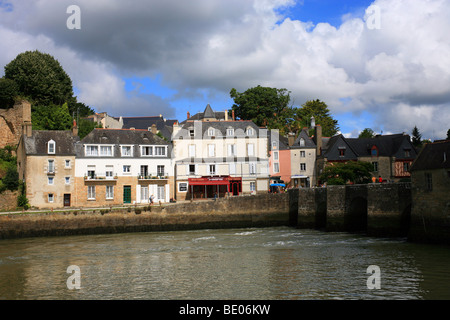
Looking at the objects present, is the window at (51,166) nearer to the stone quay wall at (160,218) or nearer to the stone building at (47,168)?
the stone building at (47,168)

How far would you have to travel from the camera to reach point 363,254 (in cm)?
2261

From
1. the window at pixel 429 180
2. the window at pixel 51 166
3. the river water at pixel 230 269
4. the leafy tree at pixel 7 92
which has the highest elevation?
the leafy tree at pixel 7 92

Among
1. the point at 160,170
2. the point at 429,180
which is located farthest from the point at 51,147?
the point at 429,180

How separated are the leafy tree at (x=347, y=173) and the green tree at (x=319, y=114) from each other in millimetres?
23799

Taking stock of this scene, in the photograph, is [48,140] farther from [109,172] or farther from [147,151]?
[147,151]

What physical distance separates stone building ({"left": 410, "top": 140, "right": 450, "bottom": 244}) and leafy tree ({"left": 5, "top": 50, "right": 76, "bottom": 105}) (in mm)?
46505

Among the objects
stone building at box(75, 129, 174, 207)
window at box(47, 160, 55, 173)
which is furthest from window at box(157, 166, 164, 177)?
window at box(47, 160, 55, 173)

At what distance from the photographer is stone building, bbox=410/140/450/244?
76.0 ft

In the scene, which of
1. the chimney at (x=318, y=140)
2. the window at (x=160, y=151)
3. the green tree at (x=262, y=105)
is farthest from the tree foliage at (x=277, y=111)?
the window at (x=160, y=151)

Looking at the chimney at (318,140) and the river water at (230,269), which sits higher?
the chimney at (318,140)

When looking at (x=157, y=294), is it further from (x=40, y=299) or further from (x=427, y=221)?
(x=427, y=221)

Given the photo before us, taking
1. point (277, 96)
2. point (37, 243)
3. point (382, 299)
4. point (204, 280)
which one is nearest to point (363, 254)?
point (382, 299)

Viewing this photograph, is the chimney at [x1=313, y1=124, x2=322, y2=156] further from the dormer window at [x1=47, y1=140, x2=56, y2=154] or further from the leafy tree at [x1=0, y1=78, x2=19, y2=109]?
the leafy tree at [x1=0, y1=78, x2=19, y2=109]

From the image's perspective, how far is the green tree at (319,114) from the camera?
69.0m
